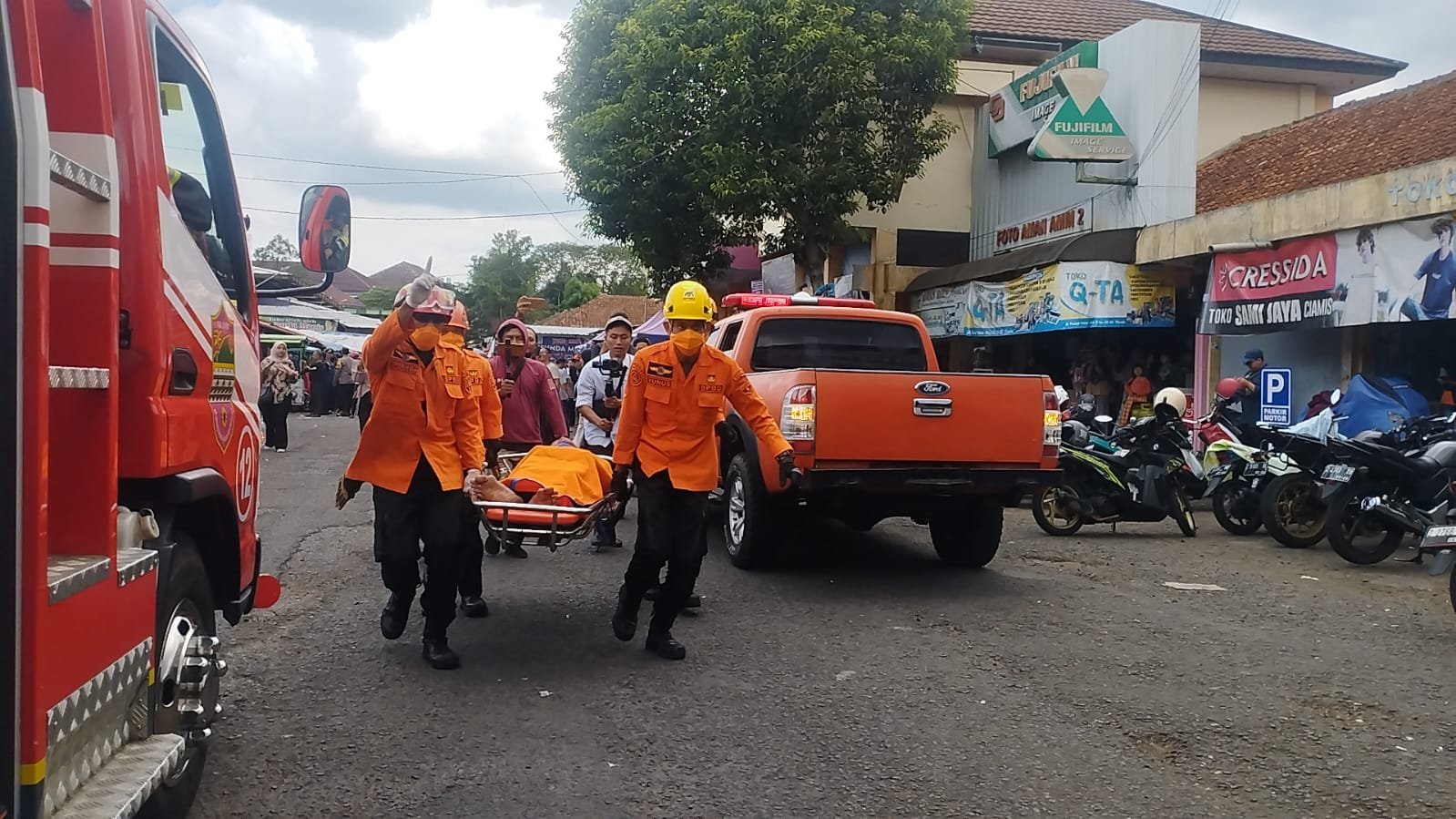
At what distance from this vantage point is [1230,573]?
28.1 ft

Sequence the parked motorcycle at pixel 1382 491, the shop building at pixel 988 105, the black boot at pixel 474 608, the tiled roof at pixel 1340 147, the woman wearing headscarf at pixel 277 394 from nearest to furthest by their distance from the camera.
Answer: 1. the black boot at pixel 474 608
2. the parked motorcycle at pixel 1382 491
3. the tiled roof at pixel 1340 147
4. the woman wearing headscarf at pixel 277 394
5. the shop building at pixel 988 105

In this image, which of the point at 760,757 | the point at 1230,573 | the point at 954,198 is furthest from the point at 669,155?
the point at 760,757

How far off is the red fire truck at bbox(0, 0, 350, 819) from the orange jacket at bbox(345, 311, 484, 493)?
92cm

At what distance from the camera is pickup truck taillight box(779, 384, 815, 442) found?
23.5ft

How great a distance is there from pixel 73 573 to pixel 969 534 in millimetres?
6593

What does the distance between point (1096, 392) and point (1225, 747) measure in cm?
1348

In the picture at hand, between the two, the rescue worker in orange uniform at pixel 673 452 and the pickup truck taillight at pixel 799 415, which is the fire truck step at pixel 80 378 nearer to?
the rescue worker in orange uniform at pixel 673 452

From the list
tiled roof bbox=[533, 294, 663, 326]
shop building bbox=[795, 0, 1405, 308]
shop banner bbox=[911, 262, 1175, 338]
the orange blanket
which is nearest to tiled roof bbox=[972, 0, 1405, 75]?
shop building bbox=[795, 0, 1405, 308]

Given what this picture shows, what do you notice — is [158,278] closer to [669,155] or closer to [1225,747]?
[1225,747]

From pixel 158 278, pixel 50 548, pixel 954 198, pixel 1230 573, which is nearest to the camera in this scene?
pixel 50 548

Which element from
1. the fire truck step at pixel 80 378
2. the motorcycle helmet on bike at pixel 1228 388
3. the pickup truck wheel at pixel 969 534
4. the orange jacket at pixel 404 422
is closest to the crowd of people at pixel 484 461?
the orange jacket at pixel 404 422

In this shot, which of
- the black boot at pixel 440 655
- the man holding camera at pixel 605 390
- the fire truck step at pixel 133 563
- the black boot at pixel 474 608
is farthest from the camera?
the man holding camera at pixel 605 390

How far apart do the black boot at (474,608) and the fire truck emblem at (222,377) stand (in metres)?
2.74

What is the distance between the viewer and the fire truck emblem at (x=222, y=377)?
12.7 feet
